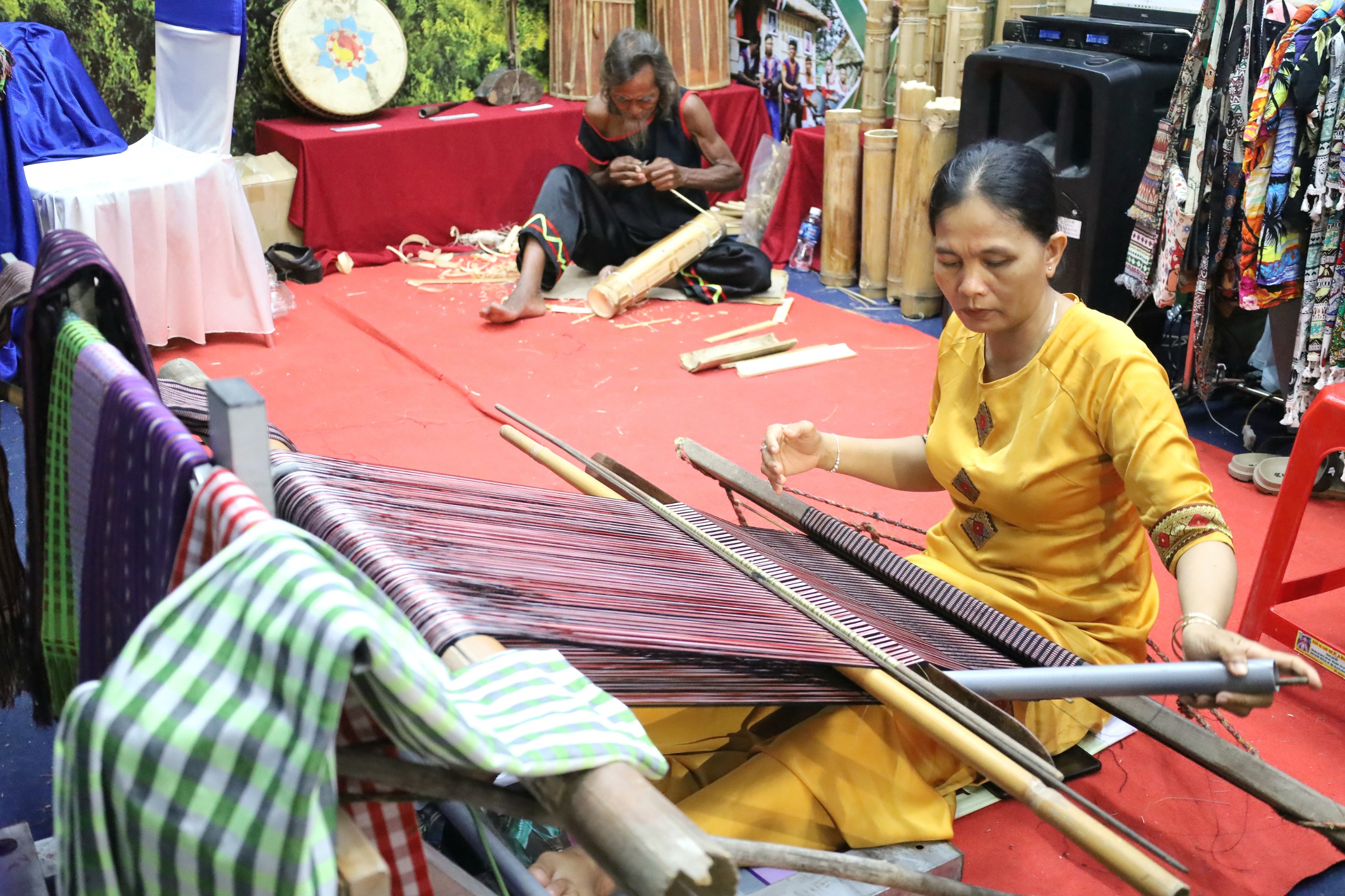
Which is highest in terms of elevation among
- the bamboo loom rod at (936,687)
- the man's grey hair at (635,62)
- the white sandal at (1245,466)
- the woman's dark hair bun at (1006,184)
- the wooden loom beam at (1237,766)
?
the man's grey hair at (635,62)

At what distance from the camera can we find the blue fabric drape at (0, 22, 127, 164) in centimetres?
459

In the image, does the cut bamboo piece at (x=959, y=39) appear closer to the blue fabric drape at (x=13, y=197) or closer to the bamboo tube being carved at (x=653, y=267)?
the bamboo tube being carved at (x=653, y=267)

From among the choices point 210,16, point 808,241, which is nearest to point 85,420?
point 210,16

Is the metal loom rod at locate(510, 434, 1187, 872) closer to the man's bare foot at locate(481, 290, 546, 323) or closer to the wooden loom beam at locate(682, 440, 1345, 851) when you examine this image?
the wooden loom beam at locate(682, 440, 1345, 851)

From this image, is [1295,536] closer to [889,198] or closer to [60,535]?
[60,535]

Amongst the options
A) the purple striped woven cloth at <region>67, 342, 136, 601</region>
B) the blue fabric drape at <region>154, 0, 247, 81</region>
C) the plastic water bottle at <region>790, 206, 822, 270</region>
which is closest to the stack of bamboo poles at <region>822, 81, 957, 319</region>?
the plastic water bottle at <region>790, 206, 822, 270</region>

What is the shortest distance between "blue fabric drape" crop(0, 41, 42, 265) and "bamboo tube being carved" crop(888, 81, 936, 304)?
3.28m

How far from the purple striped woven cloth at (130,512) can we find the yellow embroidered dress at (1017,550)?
0.82 metres

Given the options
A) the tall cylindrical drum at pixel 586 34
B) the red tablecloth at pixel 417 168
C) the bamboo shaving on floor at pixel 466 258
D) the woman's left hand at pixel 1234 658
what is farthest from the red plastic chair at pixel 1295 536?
the tall cylindrical drum at pixel 586 34

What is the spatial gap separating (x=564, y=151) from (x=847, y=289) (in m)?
1.76

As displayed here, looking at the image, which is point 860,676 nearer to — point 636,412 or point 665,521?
point 665,521

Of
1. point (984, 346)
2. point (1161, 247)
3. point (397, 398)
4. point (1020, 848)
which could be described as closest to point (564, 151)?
point (397, 398)

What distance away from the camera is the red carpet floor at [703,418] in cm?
191

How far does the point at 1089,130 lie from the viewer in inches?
164
